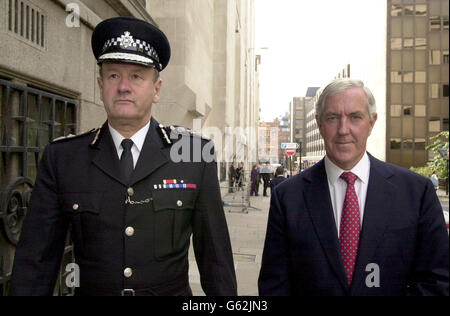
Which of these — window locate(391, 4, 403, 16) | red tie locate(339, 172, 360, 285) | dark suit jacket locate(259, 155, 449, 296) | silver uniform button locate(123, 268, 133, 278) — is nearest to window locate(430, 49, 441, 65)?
dark suit jacket locate(259, 155, 449, 296)

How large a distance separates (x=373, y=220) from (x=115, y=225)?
1.38 meters

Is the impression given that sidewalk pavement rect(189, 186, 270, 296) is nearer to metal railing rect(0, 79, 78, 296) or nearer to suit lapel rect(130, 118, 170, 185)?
metal railing rect(0, 79, 78, 296)

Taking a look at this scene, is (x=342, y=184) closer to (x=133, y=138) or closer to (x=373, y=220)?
(x=373, y=220)

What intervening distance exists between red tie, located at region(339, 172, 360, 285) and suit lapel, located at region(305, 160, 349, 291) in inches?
1.7

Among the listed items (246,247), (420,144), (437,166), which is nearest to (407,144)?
(420,144)

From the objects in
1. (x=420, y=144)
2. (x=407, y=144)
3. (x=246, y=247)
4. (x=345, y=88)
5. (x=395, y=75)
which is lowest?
(x=246, y=247)

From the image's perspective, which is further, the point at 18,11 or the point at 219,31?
the point at 219,31

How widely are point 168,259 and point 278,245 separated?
0.63 meters

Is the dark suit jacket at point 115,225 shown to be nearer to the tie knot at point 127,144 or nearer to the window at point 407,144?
the tie knot at point 127,144

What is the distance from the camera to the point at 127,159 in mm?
2219

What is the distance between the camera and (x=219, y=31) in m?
21.7

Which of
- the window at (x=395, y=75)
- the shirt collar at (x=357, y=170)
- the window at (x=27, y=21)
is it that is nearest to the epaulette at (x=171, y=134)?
the shirt collar at (x=357, y=170)
